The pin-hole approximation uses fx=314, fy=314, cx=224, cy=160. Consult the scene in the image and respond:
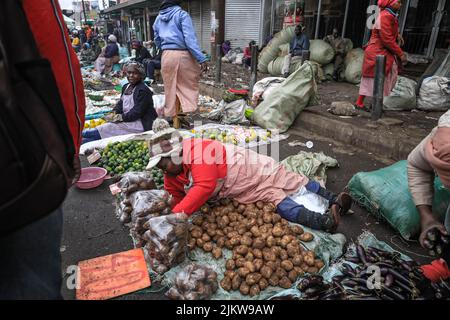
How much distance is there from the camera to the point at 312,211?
2.96 metres

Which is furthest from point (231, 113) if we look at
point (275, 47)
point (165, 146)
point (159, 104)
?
point (275, 47)

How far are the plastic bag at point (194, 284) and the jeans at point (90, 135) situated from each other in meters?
3.65

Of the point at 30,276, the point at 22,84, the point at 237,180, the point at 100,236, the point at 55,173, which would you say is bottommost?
the point at 100,236

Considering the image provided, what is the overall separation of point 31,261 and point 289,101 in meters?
5.21

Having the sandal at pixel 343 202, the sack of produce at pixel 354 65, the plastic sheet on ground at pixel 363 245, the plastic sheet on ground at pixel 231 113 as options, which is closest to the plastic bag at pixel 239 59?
the sack of produce at pixel 354 65

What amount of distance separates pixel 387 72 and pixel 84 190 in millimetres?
5101

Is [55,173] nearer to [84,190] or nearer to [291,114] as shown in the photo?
[84,190]

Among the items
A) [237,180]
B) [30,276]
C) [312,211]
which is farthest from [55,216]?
[312,211]

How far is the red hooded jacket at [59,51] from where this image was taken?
3.60 ft

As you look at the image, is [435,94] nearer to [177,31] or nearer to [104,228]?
[177,31]

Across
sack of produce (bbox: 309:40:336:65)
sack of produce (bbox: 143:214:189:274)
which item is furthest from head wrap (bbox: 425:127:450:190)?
sack of produce (bbox: 309:40:336:65)

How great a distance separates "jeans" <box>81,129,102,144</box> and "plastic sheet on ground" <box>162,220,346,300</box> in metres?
3.36

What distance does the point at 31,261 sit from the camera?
3.40ft

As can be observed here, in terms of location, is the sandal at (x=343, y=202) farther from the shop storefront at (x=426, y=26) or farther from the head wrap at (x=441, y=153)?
the shop storefront at (x=426, y=26)
